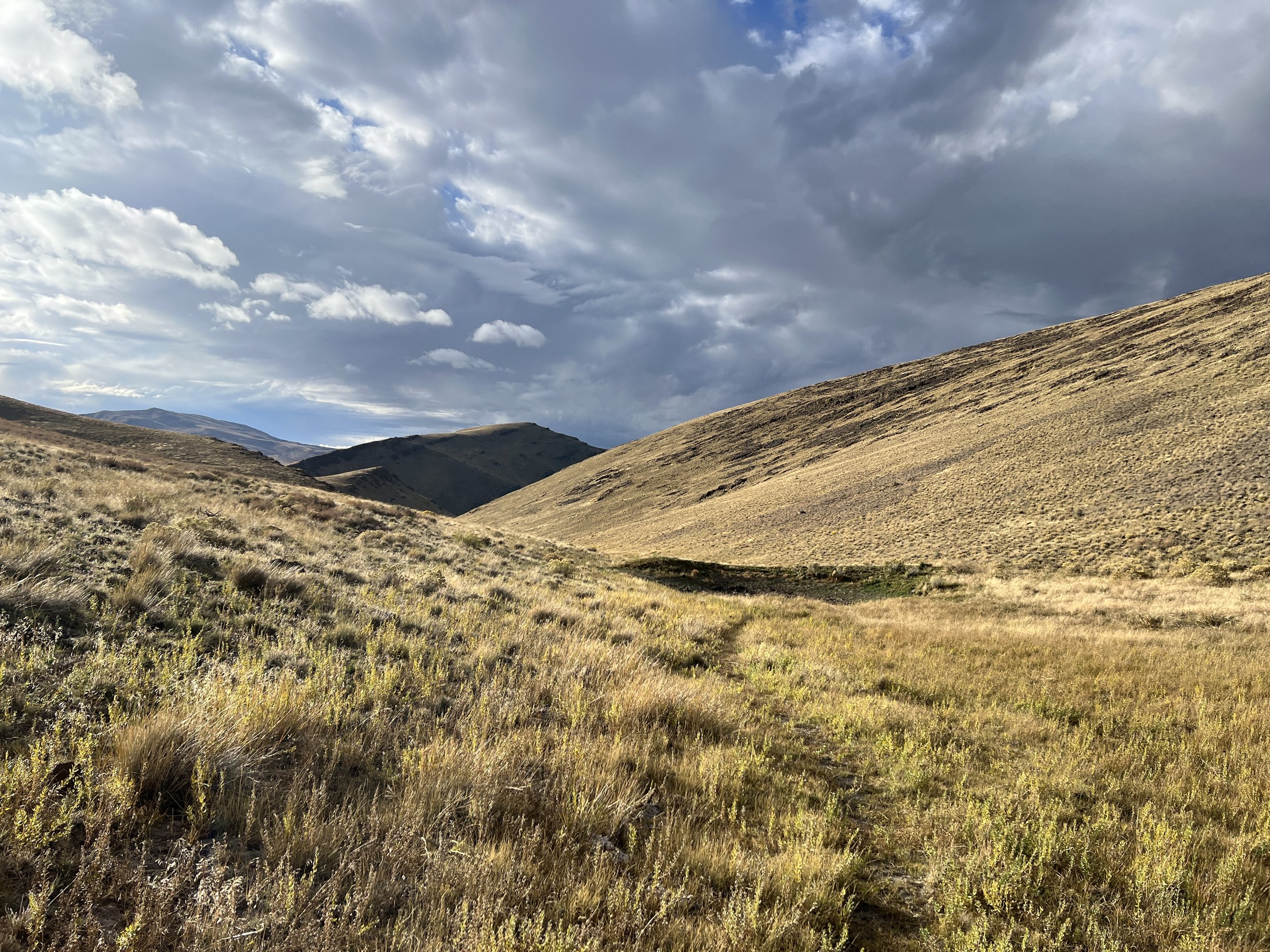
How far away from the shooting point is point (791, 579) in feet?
108

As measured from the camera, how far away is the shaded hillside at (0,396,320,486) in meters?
57.0

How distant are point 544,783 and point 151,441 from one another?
277ft

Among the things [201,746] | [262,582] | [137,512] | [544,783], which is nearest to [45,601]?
[262,582]

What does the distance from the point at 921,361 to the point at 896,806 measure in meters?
127

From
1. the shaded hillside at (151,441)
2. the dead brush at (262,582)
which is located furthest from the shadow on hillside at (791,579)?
the shaded hillside at (151,441)

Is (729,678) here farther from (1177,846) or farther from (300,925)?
(300,925)

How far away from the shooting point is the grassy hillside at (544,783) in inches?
105

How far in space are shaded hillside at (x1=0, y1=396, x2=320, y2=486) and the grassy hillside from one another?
5483cm

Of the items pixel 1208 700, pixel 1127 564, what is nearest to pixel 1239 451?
pixel 1127 564

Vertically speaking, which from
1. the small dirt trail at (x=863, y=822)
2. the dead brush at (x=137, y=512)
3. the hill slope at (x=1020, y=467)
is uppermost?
the hill slope at (x=1020, y=467)

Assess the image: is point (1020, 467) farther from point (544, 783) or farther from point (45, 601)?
point (45, 601)

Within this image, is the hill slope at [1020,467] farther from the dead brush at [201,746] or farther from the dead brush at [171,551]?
the dead brush at [171,551]

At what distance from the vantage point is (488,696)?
5.46 metres

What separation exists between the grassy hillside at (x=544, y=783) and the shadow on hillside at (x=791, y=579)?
18.6 meters
